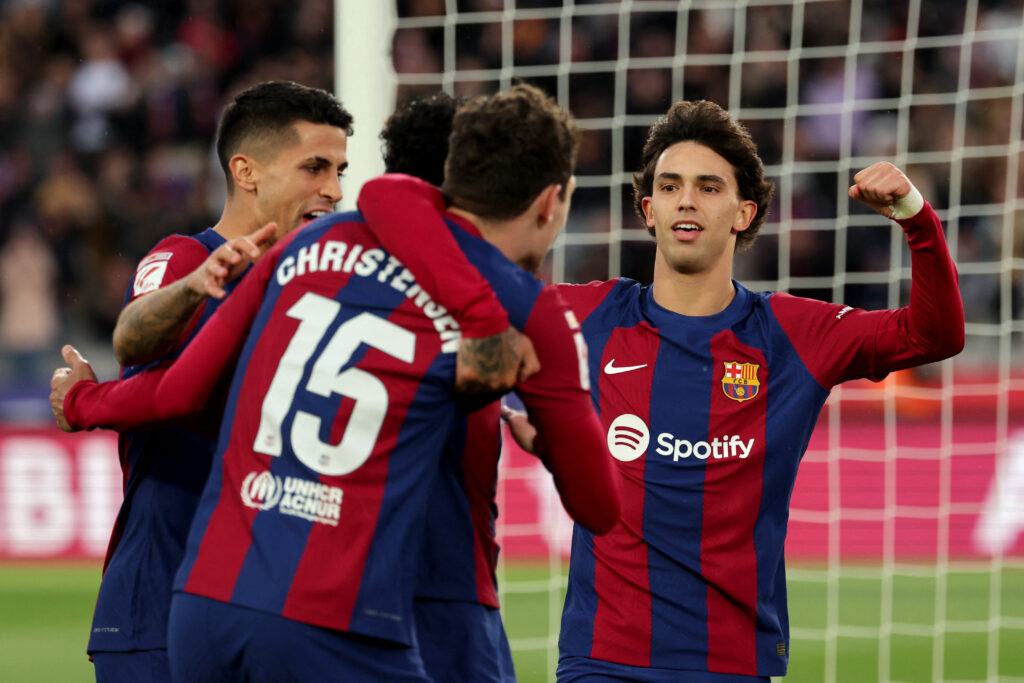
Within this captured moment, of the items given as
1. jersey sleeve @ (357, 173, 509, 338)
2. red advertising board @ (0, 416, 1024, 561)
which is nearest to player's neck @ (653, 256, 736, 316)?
jersey sleeve @ (357, 173, 509, 338)

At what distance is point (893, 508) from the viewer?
7984mm

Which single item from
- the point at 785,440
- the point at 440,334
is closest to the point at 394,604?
the point at 440,334

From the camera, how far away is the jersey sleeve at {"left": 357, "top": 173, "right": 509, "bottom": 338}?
2.39 meters

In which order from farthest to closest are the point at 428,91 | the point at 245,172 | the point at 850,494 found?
the point at 428,91
the point at 850,494
the point at 245,172

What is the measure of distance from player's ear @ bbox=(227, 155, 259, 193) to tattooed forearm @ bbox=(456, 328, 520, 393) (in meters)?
1.18

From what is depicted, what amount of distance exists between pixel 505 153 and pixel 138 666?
1.50 m

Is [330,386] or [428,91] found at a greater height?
[428,91]

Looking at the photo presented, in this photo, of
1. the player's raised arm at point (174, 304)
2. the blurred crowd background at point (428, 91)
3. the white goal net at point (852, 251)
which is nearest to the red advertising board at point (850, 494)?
the white goal net at point (852, 251)

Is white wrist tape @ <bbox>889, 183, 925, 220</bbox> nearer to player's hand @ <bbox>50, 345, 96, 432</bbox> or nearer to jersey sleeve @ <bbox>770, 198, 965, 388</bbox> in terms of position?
jersey sleeve @ <bbox>770, 198, 965, 388</bbox>

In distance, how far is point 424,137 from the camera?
309 cm

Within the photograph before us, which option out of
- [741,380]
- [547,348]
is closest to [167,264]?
[547,348]

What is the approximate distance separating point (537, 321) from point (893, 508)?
19.9 feet

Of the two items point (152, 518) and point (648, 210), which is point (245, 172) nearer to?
point (152, 518)

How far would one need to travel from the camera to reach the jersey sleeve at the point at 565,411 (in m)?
2.51
